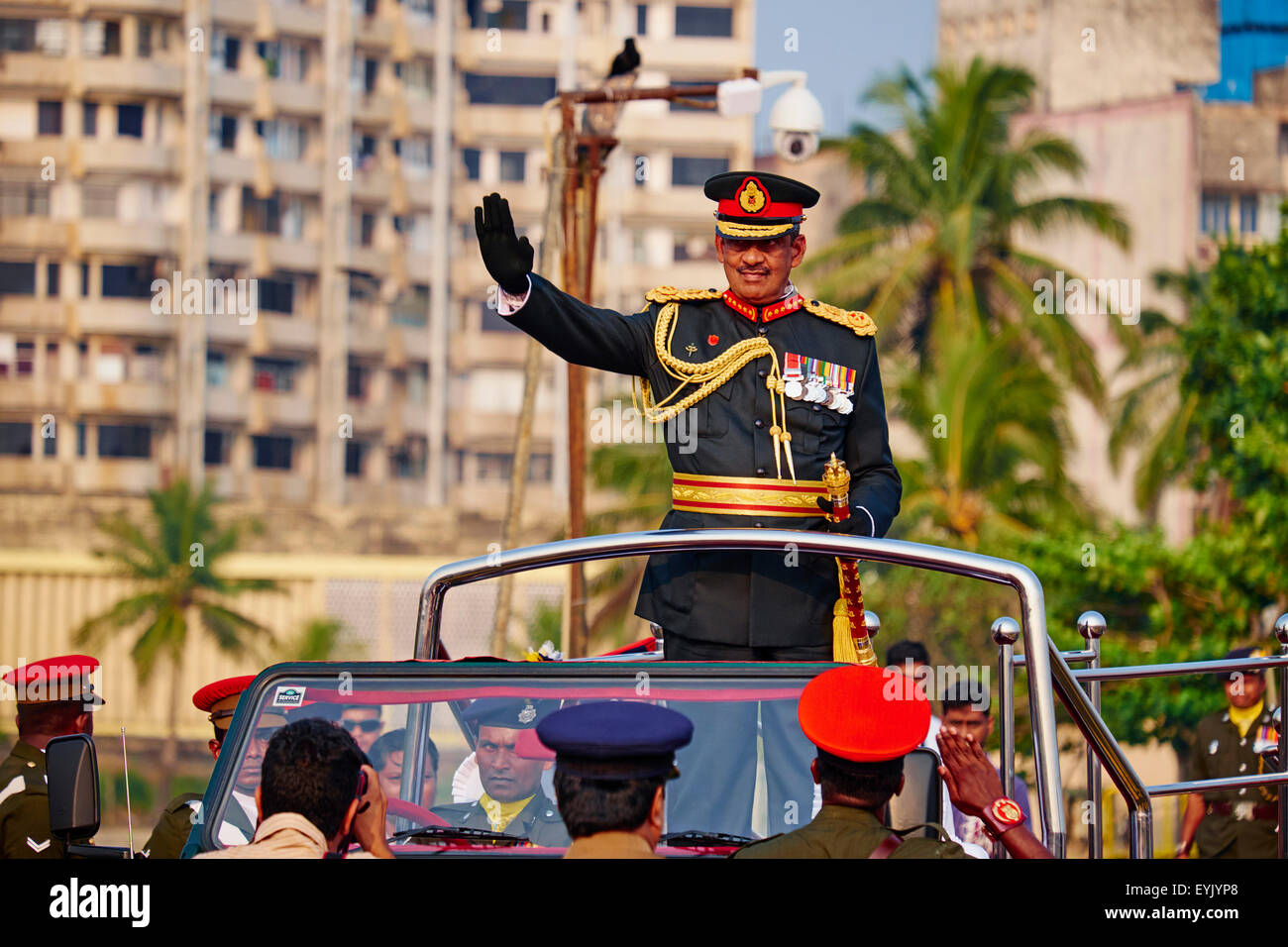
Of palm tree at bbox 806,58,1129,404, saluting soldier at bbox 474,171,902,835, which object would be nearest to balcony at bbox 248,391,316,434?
palm tree at bbox 806,58,1129,404

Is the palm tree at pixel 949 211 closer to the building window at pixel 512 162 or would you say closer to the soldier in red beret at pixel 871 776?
the building window at pixel 512 162

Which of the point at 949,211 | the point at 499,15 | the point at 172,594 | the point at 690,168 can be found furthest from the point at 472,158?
the point at 949,211

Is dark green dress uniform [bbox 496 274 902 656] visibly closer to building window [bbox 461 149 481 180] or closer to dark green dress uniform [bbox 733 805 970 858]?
dark green dress uniform [bbox 733 805 970 858]

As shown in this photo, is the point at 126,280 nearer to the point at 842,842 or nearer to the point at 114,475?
the point at 114,475

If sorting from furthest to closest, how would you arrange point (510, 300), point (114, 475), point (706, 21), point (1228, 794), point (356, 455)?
1. point (706, 21)
2. point (356, 455)
3. point (114, 475)
4. point (1228, 794)
5. point (510, 300)

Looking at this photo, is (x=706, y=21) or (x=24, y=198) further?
(x=706, y=21)

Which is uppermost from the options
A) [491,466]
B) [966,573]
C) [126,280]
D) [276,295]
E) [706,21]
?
[706,21]

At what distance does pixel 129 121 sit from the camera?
53.4 m

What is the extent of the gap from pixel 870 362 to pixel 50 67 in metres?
52.0

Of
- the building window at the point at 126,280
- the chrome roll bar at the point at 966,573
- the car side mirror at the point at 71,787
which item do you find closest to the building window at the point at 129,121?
the building window at the point at 126,280

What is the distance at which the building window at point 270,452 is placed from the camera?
2101 inches

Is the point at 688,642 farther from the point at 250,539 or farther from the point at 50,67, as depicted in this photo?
the point at 50,67

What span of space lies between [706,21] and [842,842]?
2290 inches

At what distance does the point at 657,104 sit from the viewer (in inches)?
2293
